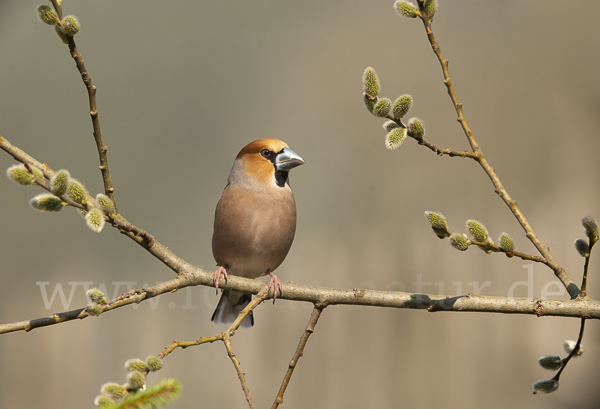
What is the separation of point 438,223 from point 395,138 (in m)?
0.22

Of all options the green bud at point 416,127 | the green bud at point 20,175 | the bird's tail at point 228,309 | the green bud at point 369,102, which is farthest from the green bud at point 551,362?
the bird's tail at point 228,309

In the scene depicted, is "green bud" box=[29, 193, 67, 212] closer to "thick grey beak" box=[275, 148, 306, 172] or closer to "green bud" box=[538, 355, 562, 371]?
"green bud" box=[538, 355, 562, 371]

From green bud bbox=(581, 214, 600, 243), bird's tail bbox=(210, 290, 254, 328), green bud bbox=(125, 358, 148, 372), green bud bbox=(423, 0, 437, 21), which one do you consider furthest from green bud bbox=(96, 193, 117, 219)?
bird's tail bbox=(210, 290, 254, 328)

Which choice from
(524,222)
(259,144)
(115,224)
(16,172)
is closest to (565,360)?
(524,222)

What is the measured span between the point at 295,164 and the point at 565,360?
4.47ft

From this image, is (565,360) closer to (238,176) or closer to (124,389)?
(124,389)

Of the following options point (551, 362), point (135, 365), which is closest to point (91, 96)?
point (135, 365)

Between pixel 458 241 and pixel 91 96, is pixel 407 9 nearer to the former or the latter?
pixel 458 241

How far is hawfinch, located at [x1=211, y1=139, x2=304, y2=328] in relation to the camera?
2375mm

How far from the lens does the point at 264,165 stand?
247cm

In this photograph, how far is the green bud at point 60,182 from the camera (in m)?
1.03

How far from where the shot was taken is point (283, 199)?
2.45 m

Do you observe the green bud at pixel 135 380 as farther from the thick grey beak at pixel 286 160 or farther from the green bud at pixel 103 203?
the thick grey beak at pixel 286 160

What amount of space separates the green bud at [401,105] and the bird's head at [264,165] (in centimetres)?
119
